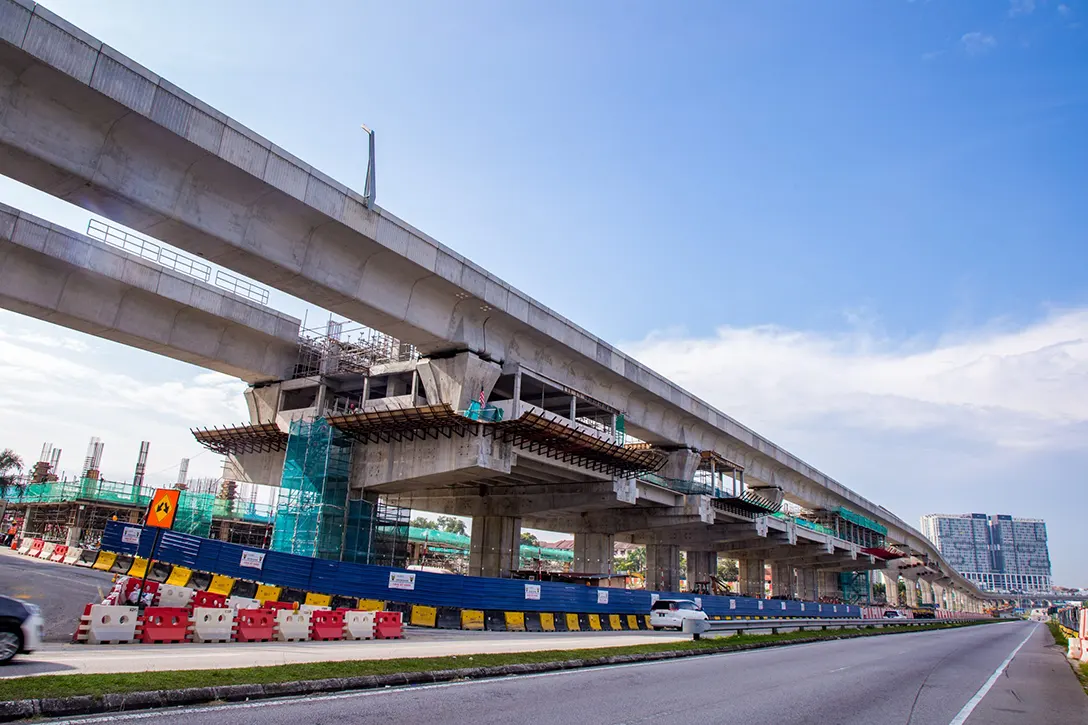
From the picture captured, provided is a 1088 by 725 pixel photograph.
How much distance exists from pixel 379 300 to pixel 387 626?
9.85 metres

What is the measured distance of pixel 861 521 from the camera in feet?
239

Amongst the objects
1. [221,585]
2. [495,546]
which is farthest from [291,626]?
[495,546]

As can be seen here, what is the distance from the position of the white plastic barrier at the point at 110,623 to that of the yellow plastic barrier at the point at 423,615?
35.3ft

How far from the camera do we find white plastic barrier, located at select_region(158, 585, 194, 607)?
66.9 feet

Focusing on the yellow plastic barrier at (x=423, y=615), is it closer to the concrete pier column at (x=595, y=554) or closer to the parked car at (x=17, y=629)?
the parked car at (x=17, y=629)

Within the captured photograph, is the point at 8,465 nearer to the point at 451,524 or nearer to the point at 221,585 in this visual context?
the point at 221,585

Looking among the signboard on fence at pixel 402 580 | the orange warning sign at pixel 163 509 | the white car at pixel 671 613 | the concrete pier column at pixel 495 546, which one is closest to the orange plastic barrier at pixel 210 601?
the orange warning sign at pixel 163 509

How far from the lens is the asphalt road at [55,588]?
16.4 metres

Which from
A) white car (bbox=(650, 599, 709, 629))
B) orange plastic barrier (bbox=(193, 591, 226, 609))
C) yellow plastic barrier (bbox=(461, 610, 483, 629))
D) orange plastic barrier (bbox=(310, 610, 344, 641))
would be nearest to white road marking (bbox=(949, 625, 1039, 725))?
white car (bbox=(650, 599, 709, 629))

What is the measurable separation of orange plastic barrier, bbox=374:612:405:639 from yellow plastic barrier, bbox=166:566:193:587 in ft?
35.4

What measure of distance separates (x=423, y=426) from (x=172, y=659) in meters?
16.7

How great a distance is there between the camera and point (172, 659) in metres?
11.9

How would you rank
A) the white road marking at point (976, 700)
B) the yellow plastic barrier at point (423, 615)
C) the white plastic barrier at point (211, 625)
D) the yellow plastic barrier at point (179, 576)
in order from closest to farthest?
the white road marking at point (976, 700) < the white plastic barrier at point (211, 625) < the yellow plastic barrier at point (423, 615) < the yellow plastic barrier at point (179, 576)

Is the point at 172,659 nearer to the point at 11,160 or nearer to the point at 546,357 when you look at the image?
the point at 11,160
